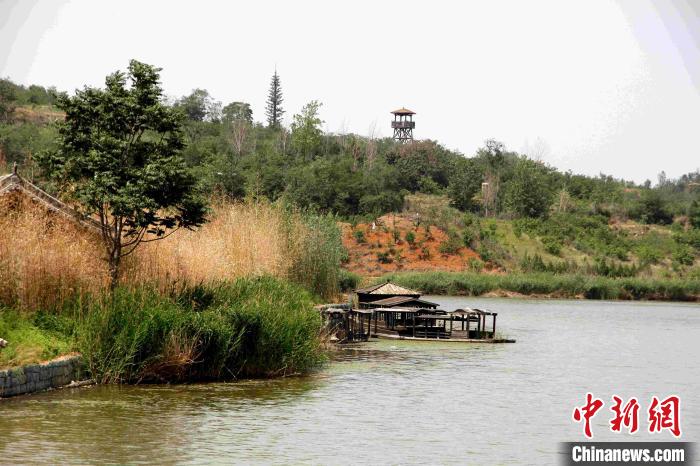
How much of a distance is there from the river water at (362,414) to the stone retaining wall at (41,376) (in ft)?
0.77

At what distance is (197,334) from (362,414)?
3.89 meters

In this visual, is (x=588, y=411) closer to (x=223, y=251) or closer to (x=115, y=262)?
(x=115, y=262)

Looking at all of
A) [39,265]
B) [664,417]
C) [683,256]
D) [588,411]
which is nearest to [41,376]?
[39,265]

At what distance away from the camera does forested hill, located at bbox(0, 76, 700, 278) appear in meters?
77.1

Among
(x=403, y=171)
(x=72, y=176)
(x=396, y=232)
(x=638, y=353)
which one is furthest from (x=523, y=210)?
(x=72, y=176)

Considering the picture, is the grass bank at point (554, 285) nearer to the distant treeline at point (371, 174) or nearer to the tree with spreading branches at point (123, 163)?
the distant treeline at point (371, 174)

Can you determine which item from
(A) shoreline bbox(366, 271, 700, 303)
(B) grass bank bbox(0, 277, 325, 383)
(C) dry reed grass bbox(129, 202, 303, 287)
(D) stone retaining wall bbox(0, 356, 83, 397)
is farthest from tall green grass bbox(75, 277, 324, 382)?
(A) shoreline bbox(366, 271, 700, 303)

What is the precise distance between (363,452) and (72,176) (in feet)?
36.2

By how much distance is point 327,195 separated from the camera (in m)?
82.7

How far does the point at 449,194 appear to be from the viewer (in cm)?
9394

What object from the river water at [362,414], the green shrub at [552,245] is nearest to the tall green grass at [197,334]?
the river water at [362,414]

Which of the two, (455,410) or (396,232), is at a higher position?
(396,232)

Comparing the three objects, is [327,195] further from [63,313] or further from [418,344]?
[63,313]

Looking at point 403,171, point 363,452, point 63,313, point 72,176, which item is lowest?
point 363,452
